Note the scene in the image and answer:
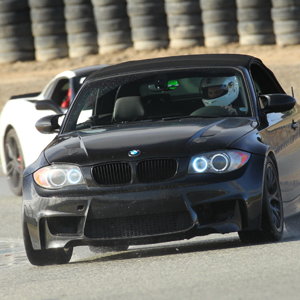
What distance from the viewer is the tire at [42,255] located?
8047mm

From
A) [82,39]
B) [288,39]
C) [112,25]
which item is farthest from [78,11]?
[288,39]

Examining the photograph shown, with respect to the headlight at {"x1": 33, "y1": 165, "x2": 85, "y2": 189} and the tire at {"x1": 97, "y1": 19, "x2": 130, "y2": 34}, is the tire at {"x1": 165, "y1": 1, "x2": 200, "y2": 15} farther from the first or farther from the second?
the headlight at {"x1": 33, "y1": 165, "x2": 85, "y2": 189}

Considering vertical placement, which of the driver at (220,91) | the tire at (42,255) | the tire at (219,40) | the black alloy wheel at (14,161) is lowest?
the tire at (219,40)

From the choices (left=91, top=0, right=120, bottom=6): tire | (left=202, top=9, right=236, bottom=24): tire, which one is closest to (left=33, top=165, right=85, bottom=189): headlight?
(left=202, top=9, right=236, bottom=24): tire

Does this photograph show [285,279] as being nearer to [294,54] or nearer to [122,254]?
[122,254]

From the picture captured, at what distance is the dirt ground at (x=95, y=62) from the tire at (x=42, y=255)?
20.6 metres

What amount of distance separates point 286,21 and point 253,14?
2.73 feet

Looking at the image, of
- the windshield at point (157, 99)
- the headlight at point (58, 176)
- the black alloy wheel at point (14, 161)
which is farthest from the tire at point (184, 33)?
the headlight at point (58, 176)

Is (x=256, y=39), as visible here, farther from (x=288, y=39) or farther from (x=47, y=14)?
(x=47, y=14)

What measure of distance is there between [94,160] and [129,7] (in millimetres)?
22040

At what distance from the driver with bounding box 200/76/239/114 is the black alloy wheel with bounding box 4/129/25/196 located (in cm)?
534

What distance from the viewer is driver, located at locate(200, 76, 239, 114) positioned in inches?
351

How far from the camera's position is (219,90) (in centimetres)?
899

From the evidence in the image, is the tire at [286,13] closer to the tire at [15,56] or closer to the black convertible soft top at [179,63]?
the tire at [15,56]
